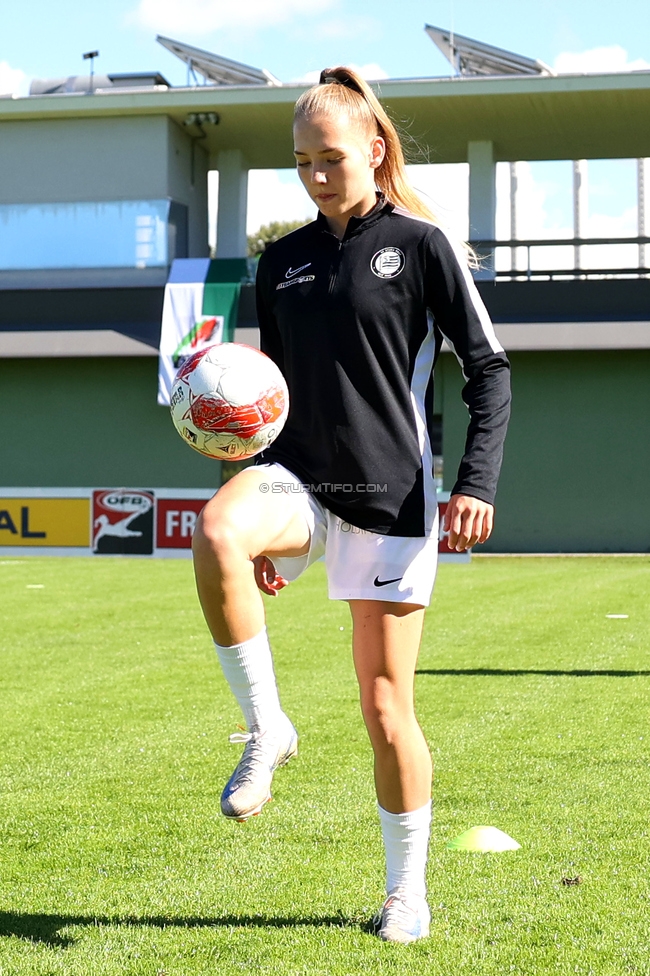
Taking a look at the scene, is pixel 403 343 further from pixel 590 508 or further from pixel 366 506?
pixel 590 508

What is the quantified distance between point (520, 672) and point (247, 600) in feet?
19.7

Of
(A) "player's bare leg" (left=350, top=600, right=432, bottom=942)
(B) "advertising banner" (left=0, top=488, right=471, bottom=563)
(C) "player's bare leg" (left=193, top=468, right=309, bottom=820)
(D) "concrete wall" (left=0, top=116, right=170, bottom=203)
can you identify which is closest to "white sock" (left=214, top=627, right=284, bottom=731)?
(C) "player's bare leg" (left=193, top=468, right=309, bottom=820)

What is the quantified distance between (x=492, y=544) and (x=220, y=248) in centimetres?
938

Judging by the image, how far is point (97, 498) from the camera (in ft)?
71.2

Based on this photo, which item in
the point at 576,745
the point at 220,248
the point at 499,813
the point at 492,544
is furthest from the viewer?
the point at 220,248

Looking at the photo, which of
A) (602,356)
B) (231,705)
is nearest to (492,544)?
(602,356)

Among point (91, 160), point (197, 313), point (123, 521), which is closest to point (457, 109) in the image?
point (197, 313)

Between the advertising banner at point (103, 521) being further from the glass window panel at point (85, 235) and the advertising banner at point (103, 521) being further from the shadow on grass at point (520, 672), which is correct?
the shadow on grass at point (520, 672)

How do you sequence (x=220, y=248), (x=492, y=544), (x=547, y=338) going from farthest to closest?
(x=220, y=248)
(x=492, y=544)
(x=547, y=338)

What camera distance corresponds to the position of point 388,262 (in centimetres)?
358

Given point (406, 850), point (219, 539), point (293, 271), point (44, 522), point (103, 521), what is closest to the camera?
point (219, 539)

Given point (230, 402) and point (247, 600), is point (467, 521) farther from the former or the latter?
point (230, 402)

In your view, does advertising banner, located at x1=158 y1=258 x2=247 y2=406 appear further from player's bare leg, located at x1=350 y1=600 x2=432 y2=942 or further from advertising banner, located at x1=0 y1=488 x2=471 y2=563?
player's bare leg, located at x1=350 y1=600 x2=432 y2=942

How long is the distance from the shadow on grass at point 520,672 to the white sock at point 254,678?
5506 millimetres
